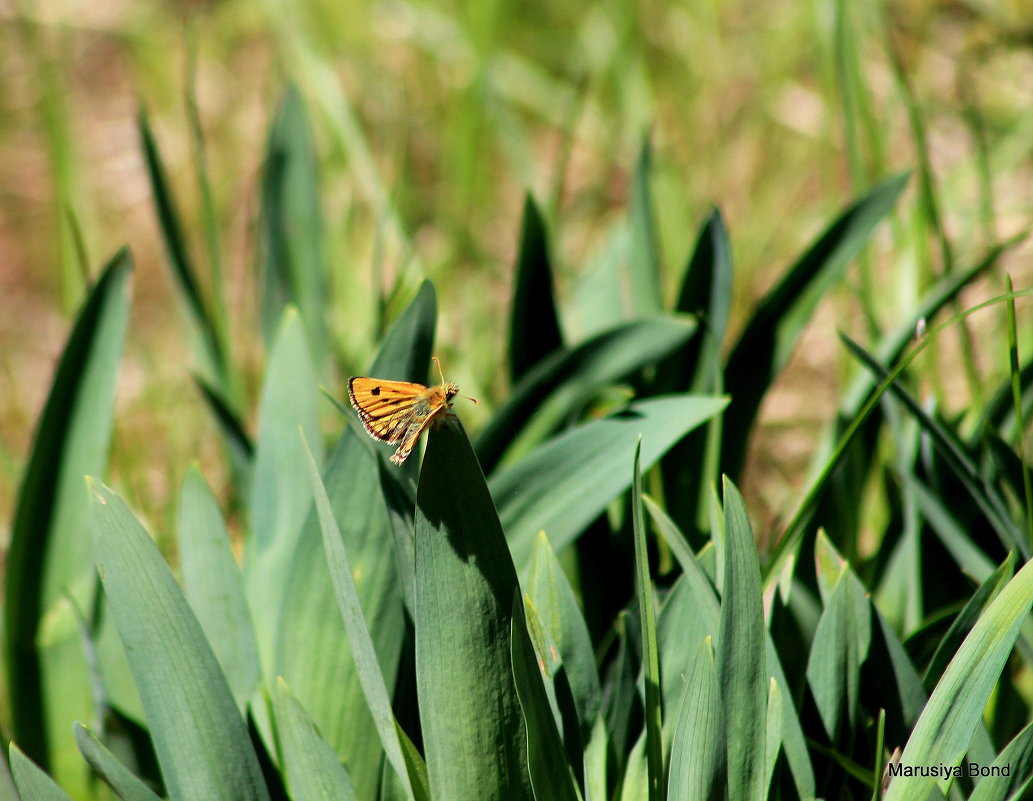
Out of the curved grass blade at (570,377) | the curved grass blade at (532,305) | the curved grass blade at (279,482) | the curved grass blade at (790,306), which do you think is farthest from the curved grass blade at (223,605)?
the curved grass blade at (790,306)

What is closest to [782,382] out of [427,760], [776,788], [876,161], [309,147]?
[876,161]

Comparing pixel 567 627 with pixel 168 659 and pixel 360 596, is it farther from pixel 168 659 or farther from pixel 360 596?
pixel 168 659

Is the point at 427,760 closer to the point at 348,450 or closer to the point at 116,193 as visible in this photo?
the point at 348,450

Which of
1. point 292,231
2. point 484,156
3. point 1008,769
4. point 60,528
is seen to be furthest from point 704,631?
point 484,156

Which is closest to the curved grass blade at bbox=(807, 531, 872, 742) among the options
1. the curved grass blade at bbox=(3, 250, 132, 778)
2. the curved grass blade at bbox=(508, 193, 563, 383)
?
the curved grass blade at bbox=(508, 193, 563, 383)

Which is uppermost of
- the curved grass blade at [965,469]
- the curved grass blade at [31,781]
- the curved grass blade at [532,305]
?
the curved grass blade at [532,305]

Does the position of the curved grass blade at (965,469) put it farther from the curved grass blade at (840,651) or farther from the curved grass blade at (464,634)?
the curved grass blade at (464,634)

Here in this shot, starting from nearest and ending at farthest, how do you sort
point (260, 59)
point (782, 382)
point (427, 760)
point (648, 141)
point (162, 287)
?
point (427, 760) → point (648, 141) → point (782, 382) → point (162, 287) → point (260, 59)
